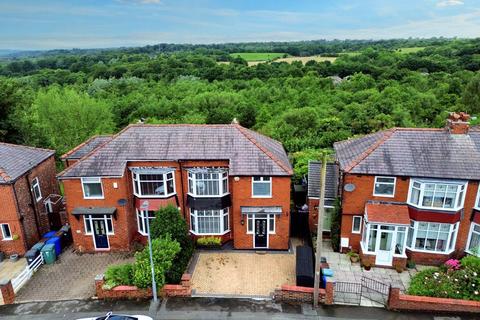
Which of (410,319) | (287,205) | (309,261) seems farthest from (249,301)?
(410,319)

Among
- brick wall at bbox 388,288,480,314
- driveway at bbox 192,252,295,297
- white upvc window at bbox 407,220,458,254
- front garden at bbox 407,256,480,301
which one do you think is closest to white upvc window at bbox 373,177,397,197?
white upvc window at bbox 407,220,458,254

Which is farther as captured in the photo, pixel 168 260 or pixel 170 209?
pixel 170 209

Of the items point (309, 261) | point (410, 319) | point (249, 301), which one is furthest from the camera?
point (309, 261)

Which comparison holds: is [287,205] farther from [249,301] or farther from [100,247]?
[100,247]

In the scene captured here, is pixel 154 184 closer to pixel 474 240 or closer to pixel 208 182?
pixel 208 182

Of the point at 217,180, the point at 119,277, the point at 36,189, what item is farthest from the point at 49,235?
the point at 217,180

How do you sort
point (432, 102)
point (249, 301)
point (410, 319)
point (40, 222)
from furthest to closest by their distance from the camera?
point (432, 102) < point (40, 222) < point (249, 301) < point (410, 319)

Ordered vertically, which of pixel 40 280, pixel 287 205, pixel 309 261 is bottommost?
pixel 40 280

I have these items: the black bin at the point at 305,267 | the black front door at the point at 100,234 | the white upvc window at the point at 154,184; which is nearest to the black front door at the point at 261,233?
the black bin at the point at 305,267
